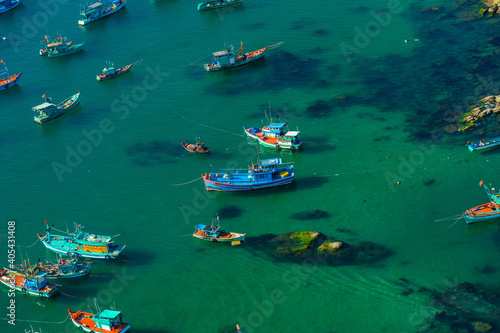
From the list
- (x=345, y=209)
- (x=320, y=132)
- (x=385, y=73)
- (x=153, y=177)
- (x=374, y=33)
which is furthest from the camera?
(x=374, y=33)

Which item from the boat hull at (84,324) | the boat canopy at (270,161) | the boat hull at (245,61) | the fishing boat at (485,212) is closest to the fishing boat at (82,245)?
the boat hull at (84,324)

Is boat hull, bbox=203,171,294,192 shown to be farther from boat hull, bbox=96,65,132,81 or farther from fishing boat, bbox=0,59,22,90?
fishing boat, bbox=0,59,22,90

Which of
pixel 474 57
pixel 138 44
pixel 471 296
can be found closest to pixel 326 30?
pixel 474 57

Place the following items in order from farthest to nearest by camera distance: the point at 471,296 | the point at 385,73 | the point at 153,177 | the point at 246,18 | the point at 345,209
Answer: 1. the point at 246,18
2. the point at 385,73
3. the point at 153,177
4. the point at 345,209
5. the point at 471,296

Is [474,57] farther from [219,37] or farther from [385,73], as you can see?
[219,37]

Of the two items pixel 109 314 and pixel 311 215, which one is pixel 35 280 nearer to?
pixel 109 314

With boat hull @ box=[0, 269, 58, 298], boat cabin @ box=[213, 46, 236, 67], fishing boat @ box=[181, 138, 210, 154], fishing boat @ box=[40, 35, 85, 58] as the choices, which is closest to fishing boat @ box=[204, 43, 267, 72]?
boat cabin @ box=[213, 46, 236, 67]
